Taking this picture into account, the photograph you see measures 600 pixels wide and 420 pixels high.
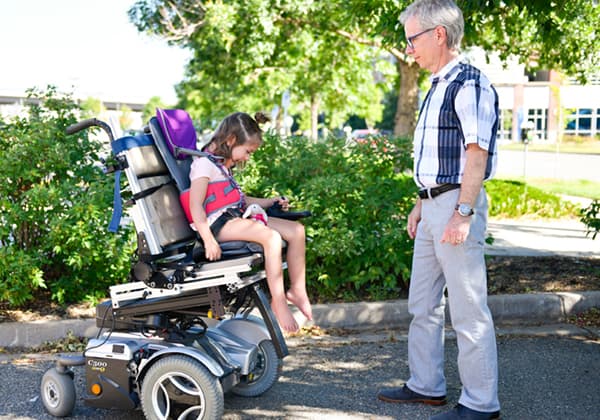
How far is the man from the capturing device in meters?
3.48

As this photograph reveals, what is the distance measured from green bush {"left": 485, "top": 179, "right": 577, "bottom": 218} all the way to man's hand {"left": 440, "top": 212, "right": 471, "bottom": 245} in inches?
334

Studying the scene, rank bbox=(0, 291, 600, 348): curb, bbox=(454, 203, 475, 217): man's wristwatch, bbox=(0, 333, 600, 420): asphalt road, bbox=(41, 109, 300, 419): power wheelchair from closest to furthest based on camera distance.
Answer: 1. bbox=(454, 203, 475, 217): man's wristwatch
2. bbox=(41, 109, 300, 419): power wheelchair
3. bbox=(0, 333, 600, 420): asphalt road
4. bbox=(0, 291, 600, 348): curb

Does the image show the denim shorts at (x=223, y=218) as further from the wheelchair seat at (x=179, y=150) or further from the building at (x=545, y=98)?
the building at (x=545, y=98)

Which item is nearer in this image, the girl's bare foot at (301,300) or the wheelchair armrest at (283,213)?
the girl's bare foot at (301,300)

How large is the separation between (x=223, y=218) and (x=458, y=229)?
123cm

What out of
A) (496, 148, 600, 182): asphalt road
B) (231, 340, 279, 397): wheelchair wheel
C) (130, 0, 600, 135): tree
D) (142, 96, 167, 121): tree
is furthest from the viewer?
(142, 96, 167, 121): tree

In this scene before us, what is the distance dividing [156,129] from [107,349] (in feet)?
3.82

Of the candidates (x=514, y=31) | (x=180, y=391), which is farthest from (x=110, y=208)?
(x=514, y=31)

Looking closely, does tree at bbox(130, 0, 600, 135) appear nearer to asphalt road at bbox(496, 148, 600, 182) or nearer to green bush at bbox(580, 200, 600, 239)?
green bush at bbox(580, 200, 600, 239)

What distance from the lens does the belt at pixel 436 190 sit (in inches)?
142

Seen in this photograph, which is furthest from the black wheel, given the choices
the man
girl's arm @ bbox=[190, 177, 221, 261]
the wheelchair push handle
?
the man

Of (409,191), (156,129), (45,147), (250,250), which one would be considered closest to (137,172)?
(156,129)

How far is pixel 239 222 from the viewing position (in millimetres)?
3824

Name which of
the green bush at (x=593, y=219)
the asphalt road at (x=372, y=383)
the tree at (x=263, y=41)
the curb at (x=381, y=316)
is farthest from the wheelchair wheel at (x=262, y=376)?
the tree at (x=263, y=41)
